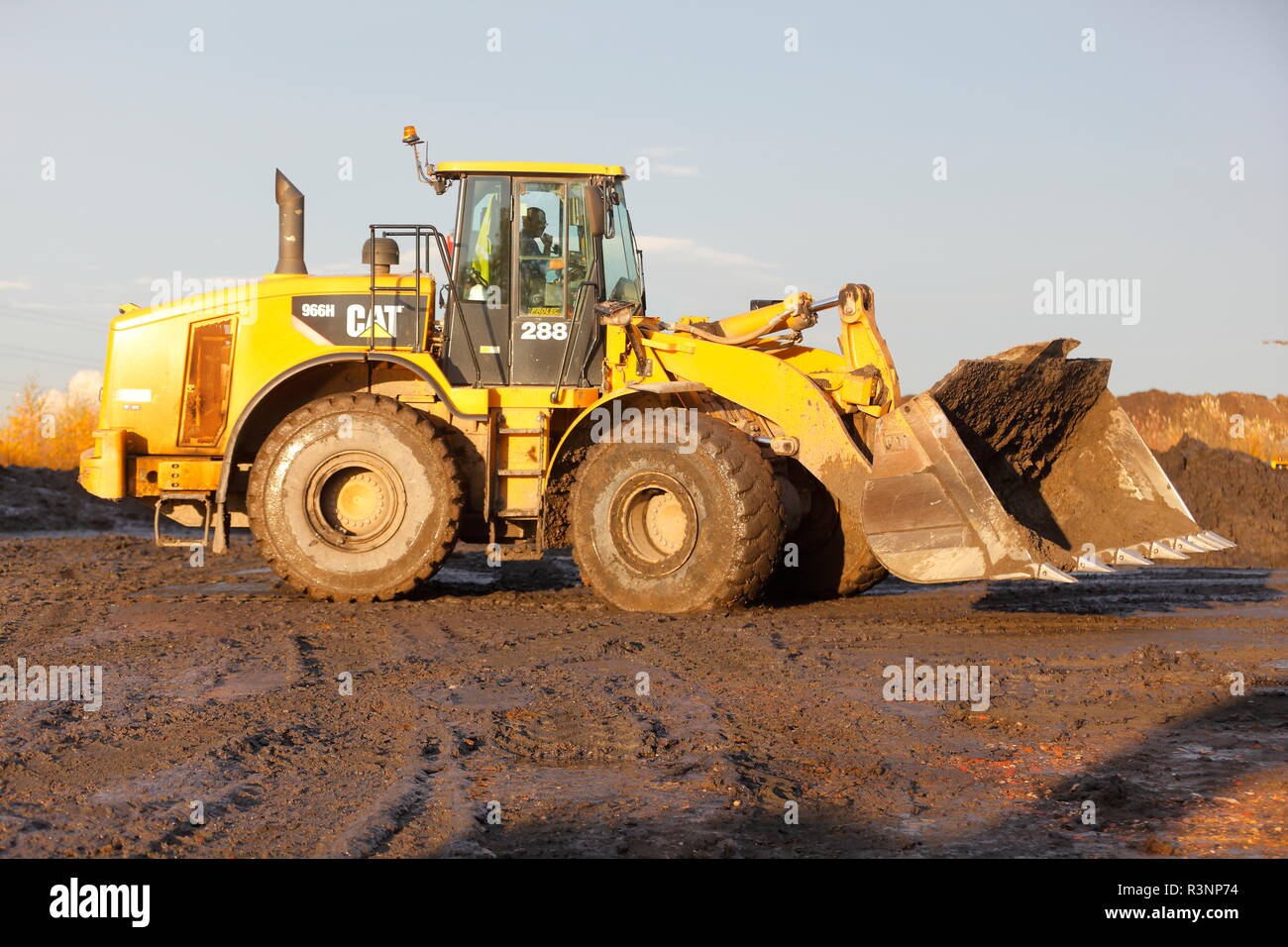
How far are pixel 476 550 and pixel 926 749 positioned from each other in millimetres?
11939

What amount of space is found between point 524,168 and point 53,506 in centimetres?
1403

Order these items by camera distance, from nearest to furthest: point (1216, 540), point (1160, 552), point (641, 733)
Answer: point (641, 733) → point (1160, 552) → point (1216, 540)

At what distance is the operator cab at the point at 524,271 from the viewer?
408 inches

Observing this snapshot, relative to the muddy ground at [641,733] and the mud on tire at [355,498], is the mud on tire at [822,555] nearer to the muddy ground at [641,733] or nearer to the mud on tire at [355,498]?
the muddy ground at [641,733]

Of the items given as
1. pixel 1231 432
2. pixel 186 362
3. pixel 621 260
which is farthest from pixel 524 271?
pixel 1231 432

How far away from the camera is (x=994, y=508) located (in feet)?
26.7

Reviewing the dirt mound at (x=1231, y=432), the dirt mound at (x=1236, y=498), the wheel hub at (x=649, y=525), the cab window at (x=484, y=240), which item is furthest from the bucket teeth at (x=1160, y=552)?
the dirt mound at (x=1231, y=432)

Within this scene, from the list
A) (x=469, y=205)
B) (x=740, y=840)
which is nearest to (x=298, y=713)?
(x=740, y=840)

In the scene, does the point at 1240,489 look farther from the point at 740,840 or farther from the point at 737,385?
the point at 740,840

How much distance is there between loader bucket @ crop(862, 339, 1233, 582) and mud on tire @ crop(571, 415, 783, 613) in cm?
89

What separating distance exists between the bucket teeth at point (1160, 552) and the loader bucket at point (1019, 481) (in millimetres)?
12

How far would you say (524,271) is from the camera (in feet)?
34.0

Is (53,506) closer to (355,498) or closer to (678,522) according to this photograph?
(355,498)

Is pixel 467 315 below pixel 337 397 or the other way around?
the other way around
